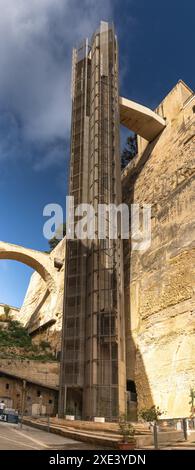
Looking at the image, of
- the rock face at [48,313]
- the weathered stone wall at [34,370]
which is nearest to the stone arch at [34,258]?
the rock face at [48,313]

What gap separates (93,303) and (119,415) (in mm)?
5432

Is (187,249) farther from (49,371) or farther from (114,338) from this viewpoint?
(49,371)

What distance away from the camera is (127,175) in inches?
1128

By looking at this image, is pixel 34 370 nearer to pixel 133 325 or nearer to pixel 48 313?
pixel 133 325

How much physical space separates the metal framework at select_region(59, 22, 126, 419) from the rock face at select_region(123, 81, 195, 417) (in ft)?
3.72

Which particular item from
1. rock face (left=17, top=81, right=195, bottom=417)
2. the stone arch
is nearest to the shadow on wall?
rock face (left=17, top=81, right=195, bottom=417)

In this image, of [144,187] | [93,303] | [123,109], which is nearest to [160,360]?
[93,303]

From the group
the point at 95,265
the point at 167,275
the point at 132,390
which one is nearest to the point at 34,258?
the point at 95,265

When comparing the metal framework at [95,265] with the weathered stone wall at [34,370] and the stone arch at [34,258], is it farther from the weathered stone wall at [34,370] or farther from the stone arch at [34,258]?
the stone arch at [34,258]

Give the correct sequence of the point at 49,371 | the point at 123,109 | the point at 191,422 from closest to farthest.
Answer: the point at 191,422, the point at 49,371, the point at 123,109

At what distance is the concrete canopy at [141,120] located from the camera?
25.5m

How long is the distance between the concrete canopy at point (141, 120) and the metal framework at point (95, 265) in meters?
1.08

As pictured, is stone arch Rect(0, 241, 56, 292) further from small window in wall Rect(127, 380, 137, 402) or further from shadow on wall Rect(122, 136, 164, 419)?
small window in wall Rect(127, 380, 137, 402)

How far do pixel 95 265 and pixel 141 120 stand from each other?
32.8ft
